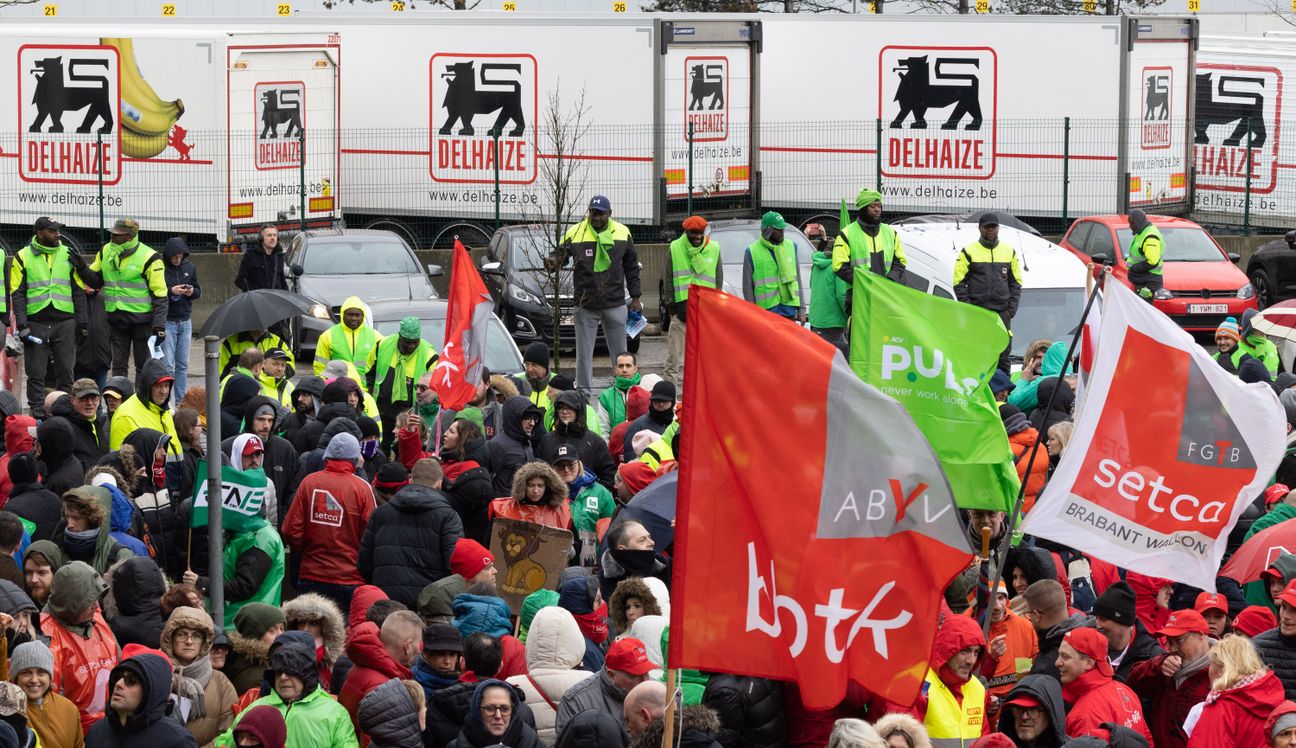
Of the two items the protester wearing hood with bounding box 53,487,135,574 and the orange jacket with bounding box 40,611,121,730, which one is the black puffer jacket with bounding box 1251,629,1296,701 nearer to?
the orange jacket with bounding box 40,611,121,730

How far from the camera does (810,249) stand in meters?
23.4

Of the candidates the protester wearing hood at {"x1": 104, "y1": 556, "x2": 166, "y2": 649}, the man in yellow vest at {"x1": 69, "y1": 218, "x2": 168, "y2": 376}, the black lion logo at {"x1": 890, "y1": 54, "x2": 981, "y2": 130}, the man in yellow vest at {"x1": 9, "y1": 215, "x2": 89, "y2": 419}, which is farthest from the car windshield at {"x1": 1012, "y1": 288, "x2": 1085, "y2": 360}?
the protester wearing hood at {"x1": 104, "y1": 556, "x2": 166, "y2": 649}

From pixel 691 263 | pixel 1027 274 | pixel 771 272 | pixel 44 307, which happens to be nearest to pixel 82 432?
pixel 44 307

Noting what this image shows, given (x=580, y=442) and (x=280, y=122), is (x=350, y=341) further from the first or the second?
(x=280, y=122)

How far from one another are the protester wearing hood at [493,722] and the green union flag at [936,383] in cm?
348

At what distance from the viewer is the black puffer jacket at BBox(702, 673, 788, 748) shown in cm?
752

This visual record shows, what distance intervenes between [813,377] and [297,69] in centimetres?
1956

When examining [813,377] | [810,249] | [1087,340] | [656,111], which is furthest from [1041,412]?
[656,111]

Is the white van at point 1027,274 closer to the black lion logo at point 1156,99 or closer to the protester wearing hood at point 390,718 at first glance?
the black lion logo at point 1156,99

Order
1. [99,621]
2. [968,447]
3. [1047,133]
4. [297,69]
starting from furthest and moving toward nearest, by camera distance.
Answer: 1. [1047,133]
2. [297,69]
3. [968,447]
4. [99,621]

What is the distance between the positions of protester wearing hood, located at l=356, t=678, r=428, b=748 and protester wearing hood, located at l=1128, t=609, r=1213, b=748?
129 inches

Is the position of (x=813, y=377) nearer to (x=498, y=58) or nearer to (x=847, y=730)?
(x=847, y=730)

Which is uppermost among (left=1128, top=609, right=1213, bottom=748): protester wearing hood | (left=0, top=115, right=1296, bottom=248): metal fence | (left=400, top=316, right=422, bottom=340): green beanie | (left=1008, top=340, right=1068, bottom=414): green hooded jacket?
(left=0, top=115, right=1296, bottom=248): metal fence

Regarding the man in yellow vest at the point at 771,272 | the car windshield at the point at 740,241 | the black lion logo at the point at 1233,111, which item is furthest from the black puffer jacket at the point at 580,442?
the black lion logo at the point at 1233,111
